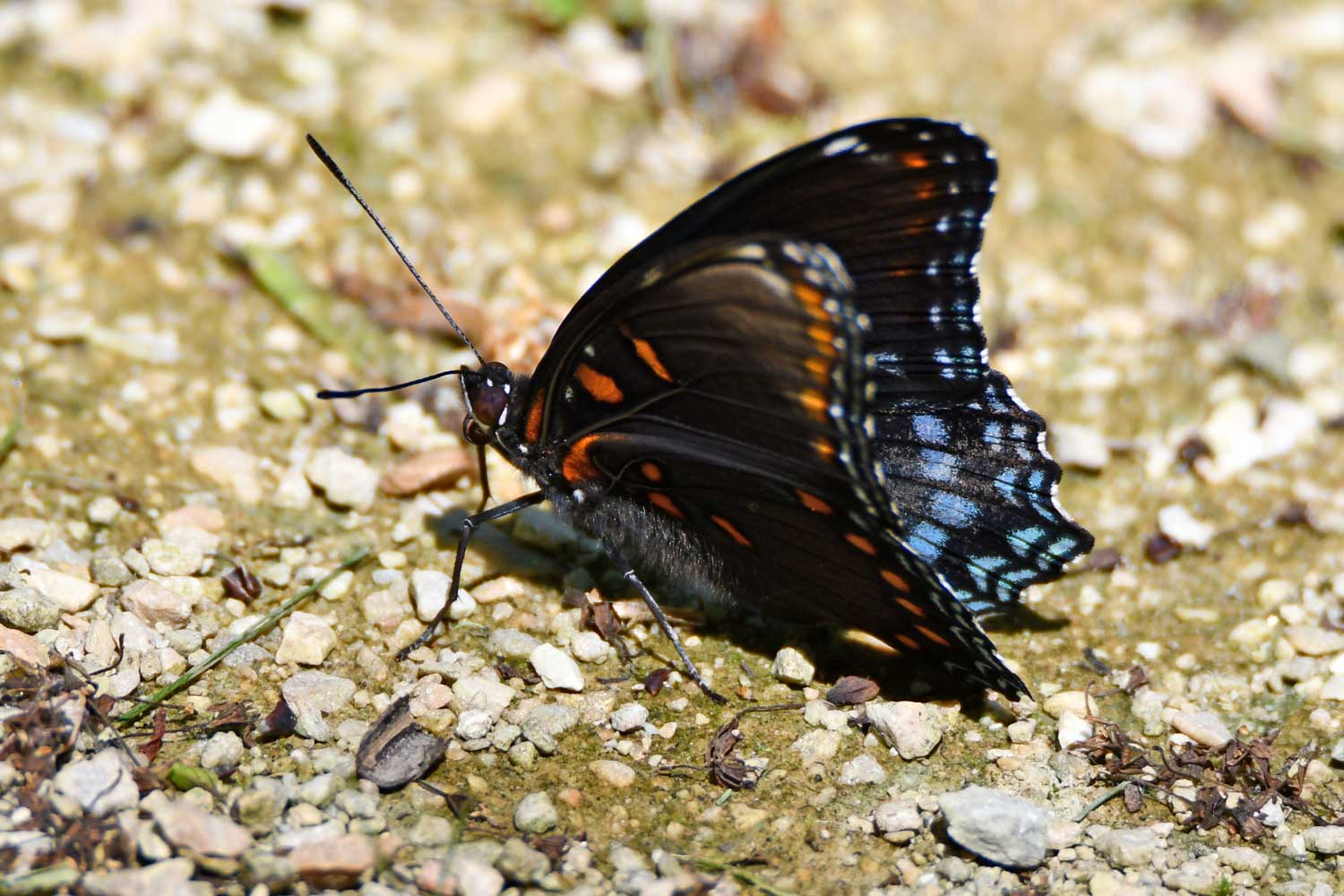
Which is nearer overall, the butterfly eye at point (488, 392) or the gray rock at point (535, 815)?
the gray rock at point (535, 815)

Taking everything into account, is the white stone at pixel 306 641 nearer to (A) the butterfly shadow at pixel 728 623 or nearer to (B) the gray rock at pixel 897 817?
(A) the butterfly shadow at pixel 728 623

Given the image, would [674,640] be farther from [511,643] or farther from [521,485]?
[521,485]

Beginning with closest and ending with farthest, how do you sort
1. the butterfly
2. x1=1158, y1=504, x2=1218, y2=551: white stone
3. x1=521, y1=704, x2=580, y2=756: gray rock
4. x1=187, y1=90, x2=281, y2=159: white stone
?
1. the butterfly
2. x1=521, y1=704, x2=580, y2=756: gray rock
3. x1=1158, y1=504, x2=1218, y2=551: white stone
4. x1=187, y1=90, x2=281, y2=159: white stone

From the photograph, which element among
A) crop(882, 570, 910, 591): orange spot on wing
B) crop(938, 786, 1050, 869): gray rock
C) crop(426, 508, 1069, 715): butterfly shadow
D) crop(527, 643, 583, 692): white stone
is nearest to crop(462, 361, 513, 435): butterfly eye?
crop(426, 508, 1069, 715): butterfly shadow

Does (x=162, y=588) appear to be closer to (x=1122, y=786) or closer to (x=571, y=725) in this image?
(x=571, y=725)

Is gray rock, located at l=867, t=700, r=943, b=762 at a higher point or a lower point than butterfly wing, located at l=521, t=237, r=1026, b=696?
lower

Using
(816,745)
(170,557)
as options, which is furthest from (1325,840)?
(170,557)

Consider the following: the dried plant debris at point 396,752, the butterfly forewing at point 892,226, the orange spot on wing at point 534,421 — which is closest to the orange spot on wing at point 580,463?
the orange spot on wing at point 534,421

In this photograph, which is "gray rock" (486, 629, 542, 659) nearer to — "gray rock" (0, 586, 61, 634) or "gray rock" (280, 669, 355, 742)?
"gray rock" (280, 669, 355, 742)
